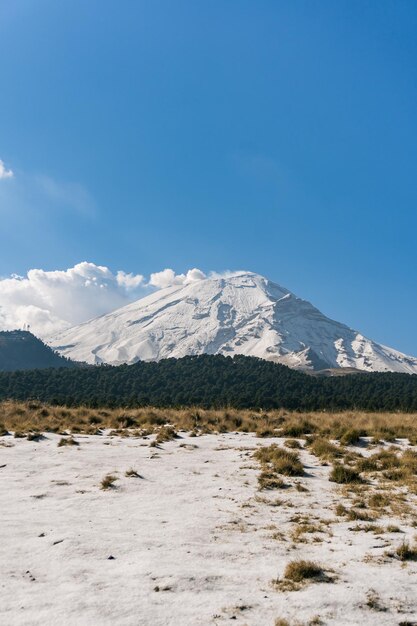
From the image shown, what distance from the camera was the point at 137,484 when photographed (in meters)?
14.6

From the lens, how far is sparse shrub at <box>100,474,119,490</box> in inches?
554

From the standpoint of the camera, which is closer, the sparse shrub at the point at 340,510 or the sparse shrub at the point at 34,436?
the sparse shrub at the point at 340,510

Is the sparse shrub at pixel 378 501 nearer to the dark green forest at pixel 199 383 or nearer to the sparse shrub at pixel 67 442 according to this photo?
the sparse shrub at pixel 67 442

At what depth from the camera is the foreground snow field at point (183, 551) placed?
679 centimetres

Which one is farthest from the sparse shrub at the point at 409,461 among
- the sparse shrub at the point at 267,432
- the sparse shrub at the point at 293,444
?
the sparse shrub at the point at 267,432

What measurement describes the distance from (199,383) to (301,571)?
143 metres

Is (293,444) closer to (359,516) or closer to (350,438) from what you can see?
(350,438)

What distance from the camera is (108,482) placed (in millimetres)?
14242

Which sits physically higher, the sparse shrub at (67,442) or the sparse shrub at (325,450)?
the sparse shrub at (325,450)

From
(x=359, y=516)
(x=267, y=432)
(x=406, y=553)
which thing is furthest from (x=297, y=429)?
(x=406, y=553)

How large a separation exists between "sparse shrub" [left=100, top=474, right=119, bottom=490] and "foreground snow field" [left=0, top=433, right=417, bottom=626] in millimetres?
224

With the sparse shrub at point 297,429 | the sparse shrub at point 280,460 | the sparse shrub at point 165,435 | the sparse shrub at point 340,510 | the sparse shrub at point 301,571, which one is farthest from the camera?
the sparse shrub at point 297,429

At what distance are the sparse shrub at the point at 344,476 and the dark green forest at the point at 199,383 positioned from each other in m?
101

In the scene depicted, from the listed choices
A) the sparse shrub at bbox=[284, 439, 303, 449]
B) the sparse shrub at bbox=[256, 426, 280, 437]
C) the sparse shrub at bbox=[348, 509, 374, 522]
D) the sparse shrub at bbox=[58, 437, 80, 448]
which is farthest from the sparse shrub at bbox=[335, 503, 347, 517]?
the sparse shrub at bbox=[58, 437, 80, 448]
